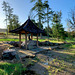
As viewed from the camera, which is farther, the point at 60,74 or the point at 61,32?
the point at 61,32

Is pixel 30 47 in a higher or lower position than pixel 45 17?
lower

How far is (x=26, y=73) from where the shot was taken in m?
3.24

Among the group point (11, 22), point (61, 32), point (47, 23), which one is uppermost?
point (11, 22)

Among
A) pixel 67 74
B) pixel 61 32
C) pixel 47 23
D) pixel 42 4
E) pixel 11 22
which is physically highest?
pixel 42 4

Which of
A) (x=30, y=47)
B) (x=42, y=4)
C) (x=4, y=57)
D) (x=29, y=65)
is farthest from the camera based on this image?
(x=42, y=4)

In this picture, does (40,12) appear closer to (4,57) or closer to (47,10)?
(47,10)

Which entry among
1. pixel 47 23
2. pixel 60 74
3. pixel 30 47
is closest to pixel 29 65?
pixel 60 74

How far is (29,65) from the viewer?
3990 mm

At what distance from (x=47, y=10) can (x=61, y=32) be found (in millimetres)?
10669

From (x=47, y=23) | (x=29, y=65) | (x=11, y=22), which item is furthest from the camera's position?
(x=11, y=22)

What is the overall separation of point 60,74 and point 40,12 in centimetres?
2291

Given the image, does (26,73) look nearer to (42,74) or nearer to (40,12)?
(42,74)

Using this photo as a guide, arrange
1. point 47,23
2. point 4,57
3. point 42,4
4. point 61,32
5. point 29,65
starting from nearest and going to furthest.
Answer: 1. point 29,65
2. point 4,57
3. point 61,32
4. point 42,4
5. point 47,23

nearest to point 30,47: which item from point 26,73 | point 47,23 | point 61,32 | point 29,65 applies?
point 29,65
